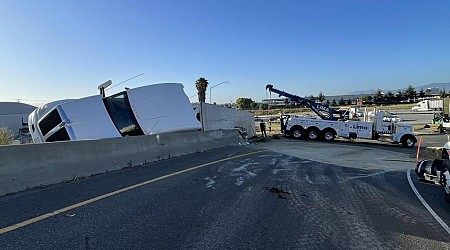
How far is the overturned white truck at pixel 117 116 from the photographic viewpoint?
14.1 metres

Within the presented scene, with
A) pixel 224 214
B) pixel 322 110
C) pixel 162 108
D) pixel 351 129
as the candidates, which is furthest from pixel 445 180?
pixel 322 110

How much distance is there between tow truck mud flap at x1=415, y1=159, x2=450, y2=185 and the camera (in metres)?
6.40

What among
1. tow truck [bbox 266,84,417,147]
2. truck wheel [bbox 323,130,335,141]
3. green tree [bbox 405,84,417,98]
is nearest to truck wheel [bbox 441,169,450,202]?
tow truck [bbox 266,84,417,147]

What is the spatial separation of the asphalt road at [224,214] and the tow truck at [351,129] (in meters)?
17.2

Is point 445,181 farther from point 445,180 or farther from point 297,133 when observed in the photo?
point 297,133

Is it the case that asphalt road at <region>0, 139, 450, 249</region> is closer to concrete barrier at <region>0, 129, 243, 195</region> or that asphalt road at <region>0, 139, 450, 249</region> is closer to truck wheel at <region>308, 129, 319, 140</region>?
concrete barrier at <region>0, 129, 243, 195</region>

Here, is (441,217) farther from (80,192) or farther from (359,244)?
(80,192)

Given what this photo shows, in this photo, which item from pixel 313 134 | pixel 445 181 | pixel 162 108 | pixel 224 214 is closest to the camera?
pixel 224 214

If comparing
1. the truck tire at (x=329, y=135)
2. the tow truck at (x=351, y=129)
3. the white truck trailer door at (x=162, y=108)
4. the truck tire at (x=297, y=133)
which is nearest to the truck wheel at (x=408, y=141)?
the tow truck at (x=351, y=129)

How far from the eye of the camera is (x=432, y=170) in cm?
670

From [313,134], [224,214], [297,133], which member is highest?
[224,214]

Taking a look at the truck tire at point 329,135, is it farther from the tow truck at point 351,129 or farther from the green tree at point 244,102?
the green tree at point 244,102

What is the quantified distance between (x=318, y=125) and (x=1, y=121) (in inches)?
2195

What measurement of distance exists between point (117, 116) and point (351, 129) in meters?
17.4
